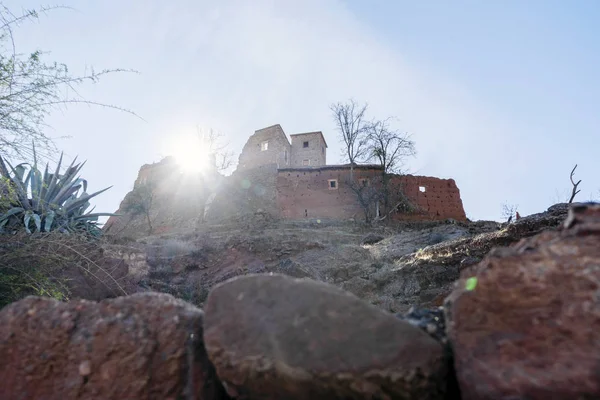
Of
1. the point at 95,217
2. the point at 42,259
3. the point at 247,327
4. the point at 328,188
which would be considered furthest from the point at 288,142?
the point at 247,327

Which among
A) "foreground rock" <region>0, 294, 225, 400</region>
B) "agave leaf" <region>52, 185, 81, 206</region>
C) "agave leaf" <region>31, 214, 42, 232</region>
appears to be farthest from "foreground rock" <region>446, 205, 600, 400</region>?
"agave leaf" <region>52, 185, 81, 206</region>

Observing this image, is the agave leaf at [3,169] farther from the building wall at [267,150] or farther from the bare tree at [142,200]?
the building wall at [267,150]

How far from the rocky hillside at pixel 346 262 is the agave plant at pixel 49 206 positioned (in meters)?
0.84

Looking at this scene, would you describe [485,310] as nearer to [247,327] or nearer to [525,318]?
[525,318]

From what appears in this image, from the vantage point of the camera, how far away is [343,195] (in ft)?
81.4

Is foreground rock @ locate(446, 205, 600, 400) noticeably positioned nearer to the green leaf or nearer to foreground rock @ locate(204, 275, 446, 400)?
the green leaf

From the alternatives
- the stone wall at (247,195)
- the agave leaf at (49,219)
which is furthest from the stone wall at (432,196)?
the agave leaf at (49,219)

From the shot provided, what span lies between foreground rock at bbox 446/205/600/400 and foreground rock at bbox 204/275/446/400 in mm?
124

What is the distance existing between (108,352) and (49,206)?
617cm

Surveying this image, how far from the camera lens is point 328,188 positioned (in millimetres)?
24953

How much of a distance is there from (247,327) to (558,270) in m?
0.81

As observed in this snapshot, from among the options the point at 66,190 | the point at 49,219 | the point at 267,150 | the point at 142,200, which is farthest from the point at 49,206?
the point at 267,150

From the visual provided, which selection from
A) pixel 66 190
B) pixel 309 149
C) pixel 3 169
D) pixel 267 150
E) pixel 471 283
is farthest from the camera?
pixel 309 149

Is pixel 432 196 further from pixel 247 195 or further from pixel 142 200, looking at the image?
pixel 142 200
